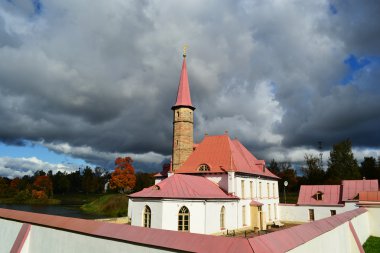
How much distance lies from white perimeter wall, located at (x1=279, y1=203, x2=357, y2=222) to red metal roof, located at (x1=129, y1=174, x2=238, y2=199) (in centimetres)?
1430

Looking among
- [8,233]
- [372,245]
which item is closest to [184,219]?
[8,233]

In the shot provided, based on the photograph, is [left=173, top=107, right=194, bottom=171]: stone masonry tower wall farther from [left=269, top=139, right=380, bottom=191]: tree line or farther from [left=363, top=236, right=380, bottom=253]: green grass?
[left=269, top=139, right=380, bottom=191]: tree line

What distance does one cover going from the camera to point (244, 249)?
6.38 metres

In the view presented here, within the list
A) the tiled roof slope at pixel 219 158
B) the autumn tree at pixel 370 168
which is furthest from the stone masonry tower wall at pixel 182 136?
the autumn tree at pixel 370 168

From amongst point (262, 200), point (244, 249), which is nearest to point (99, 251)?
point (244, 249)

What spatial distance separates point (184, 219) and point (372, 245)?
12.7 meters

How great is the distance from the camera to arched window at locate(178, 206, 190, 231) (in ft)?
77.4

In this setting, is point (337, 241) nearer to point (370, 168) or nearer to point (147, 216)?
point (147, 216)

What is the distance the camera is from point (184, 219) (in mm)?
23766

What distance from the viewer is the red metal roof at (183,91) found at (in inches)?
1382

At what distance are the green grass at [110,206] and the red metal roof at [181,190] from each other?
28.1m

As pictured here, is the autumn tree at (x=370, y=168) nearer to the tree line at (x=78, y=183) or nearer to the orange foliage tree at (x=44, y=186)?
the tree line at (x=78, y=183)

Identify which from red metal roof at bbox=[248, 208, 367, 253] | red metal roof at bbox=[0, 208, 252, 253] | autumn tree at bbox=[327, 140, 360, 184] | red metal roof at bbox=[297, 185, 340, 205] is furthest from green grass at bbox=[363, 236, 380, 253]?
autumn tree at bbox=[327, 140, 360, 184]

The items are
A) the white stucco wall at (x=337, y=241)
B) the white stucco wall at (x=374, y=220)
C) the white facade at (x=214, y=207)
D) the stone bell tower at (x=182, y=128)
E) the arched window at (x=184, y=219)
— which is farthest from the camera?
the stone bell tower at (x=182, y=128)
